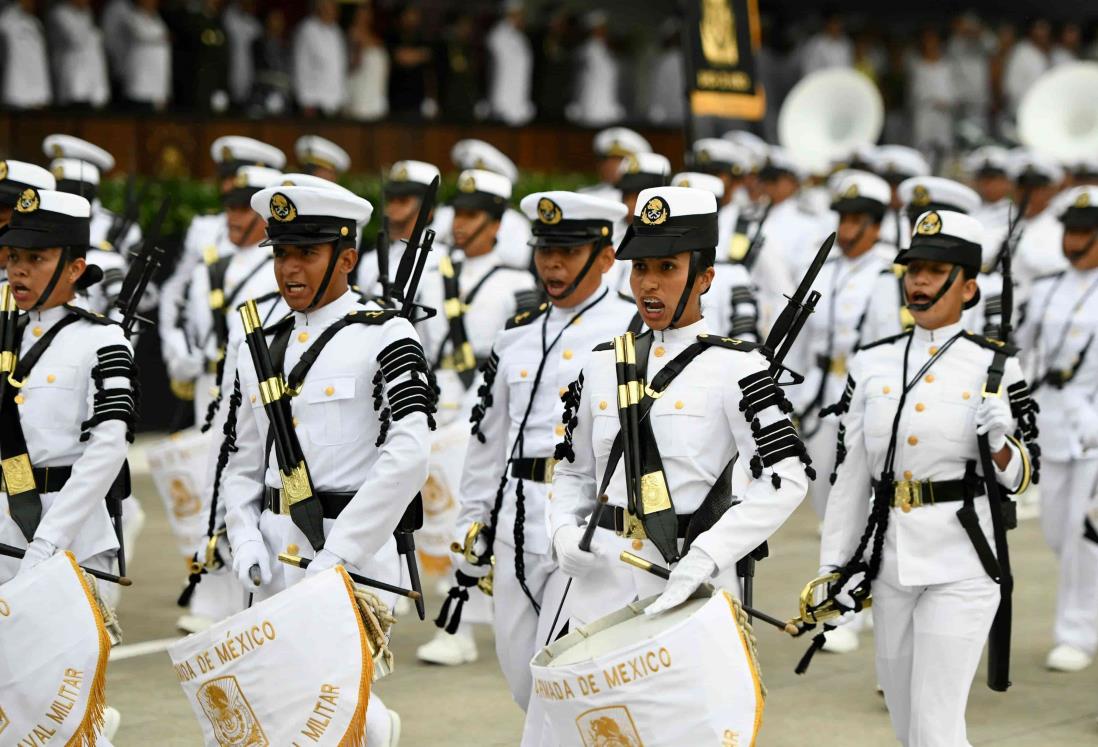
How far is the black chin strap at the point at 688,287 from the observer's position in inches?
201

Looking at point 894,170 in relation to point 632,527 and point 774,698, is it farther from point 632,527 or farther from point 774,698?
point 632,527

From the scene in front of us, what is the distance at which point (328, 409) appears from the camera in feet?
18.2

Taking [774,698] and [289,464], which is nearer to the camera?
[289,464]

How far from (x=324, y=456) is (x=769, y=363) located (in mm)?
1416

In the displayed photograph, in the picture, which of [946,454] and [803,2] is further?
[803,2]

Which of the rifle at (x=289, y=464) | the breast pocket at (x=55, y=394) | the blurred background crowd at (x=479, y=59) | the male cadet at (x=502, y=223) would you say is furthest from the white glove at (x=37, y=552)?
the blurred background crowd at (x=479, y=59)

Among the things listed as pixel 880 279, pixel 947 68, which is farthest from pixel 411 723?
pixel 947 68

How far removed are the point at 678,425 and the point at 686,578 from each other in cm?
54

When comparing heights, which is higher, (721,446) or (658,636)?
(721,446)

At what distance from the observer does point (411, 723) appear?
7.35 m

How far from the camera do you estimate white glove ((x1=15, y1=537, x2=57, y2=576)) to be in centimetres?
569

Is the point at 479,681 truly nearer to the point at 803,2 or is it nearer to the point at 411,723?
the point at 411,723

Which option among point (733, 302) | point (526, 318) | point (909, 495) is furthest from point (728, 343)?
point (733, 302)

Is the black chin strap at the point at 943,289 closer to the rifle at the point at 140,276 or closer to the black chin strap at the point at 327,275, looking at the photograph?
the black chin strap at the point at 327,275
